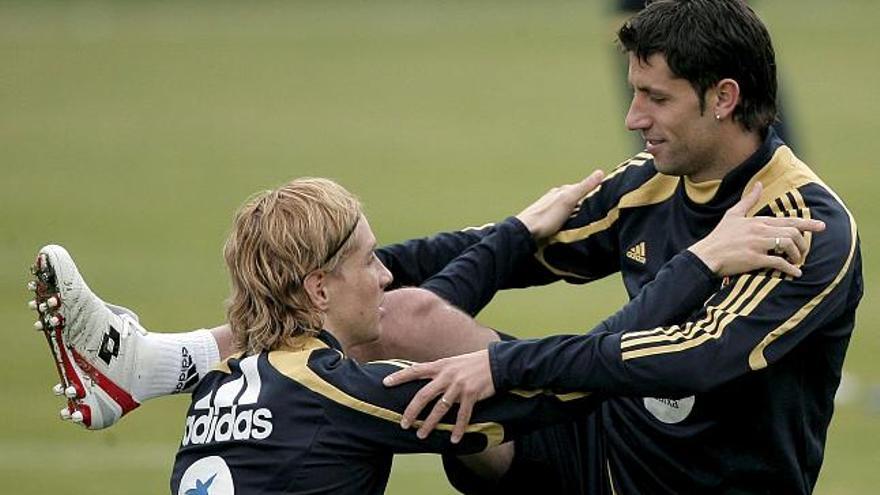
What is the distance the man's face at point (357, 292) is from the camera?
4.94m

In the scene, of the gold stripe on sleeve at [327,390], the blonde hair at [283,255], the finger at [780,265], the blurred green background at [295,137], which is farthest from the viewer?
the blurred green background at [295,137]

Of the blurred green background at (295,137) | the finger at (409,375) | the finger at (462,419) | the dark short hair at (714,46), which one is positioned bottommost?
the blurred green background at (295,137)

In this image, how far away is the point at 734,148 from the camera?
5.39 m

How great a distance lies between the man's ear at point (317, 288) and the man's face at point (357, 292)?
0.04ft

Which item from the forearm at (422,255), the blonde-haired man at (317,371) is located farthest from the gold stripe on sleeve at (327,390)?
the forearm at (422,255)

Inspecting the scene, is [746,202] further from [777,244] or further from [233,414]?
[233,414]

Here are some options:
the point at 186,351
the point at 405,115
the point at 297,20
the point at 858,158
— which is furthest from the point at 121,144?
the point at 186,351

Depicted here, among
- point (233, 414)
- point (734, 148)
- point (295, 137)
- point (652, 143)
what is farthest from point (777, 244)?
point (295, 137)

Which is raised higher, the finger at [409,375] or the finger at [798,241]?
the finger at [798,241]

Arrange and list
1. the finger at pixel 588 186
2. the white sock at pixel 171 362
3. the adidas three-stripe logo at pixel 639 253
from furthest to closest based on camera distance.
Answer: the finger at pixel 588 186 < the adidas three-stripe logo at pixel 639 253 < the white sock at pixel 171 362

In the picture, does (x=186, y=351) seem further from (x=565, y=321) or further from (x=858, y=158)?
(x=858, y=158)

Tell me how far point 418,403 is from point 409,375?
0.26 feet

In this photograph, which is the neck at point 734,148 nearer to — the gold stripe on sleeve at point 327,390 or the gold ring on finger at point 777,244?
the gold ring on finger at point 777,244

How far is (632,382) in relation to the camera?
4.89 metres
